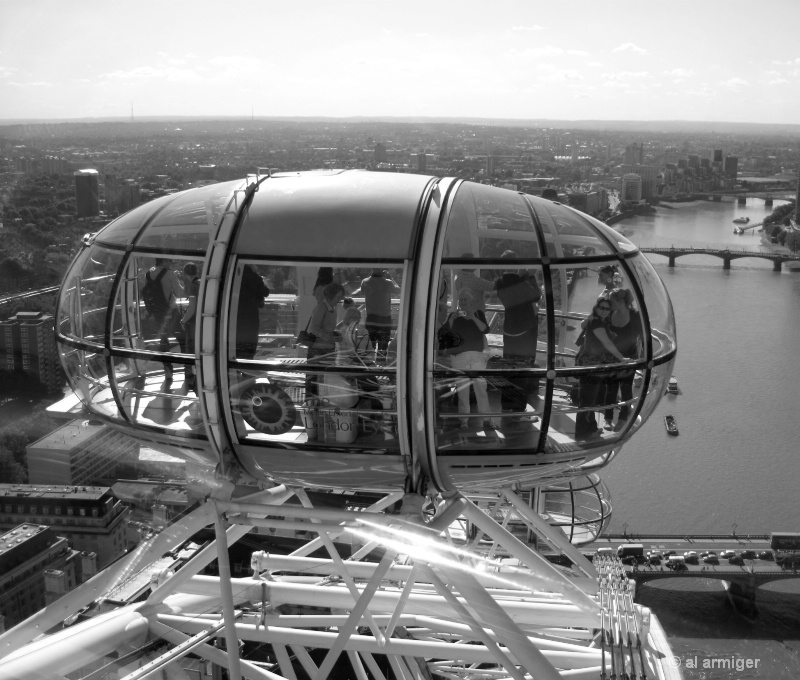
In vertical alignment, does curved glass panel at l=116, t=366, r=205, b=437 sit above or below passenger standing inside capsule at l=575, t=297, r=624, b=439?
below

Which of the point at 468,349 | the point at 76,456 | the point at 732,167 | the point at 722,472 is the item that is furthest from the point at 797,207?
the point at 468,349

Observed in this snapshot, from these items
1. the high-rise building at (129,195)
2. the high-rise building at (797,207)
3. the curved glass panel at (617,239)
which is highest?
the curved glass panel at (617,239)

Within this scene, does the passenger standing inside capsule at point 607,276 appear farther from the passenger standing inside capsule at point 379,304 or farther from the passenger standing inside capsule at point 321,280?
the passenger standing inside capsule at point 321,280

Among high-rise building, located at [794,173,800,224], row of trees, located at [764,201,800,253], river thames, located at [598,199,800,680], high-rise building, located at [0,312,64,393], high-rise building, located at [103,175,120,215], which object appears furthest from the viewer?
high-rise building, located at [794,173,800,224]

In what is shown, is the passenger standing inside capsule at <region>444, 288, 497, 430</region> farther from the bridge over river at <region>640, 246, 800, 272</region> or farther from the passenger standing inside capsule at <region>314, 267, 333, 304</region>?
the bridge over river at <region>640, 246, 800, 272</region>

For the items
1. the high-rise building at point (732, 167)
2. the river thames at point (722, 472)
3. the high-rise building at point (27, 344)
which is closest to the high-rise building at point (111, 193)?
the high-rise building at point (27, 344)

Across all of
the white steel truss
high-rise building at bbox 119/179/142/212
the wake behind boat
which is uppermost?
high-rise building at bbox 119/179/142/212

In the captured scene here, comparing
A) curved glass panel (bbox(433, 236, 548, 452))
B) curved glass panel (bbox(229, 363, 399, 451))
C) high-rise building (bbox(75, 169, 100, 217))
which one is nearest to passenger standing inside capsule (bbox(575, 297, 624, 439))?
curved glass panel (bbox(433, 236, 548, 452))

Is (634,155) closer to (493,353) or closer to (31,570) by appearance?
(31,570)
